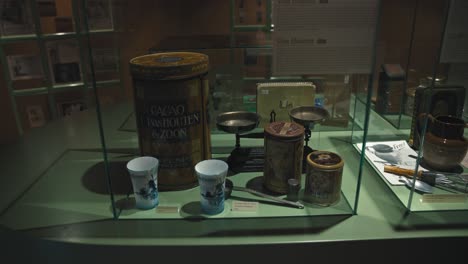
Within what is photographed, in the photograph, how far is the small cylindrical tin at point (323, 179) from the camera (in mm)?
795

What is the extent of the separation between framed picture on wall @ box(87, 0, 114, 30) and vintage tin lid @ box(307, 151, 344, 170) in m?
0.60

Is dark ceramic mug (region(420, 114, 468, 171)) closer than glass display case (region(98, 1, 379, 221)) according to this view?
No

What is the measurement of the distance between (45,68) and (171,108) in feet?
4.91

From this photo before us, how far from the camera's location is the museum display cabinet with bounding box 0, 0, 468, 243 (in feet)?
2.50

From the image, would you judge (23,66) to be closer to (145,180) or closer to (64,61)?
(64,61)

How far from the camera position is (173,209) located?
830 millimetres

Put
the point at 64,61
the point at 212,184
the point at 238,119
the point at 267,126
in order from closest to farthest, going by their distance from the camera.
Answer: the point at 212,184
the point at 267,126
the point at 238,119
the point at 64,61

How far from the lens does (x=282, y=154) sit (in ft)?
2.76

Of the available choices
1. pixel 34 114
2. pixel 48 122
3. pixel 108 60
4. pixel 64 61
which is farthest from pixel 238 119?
pixel 34 114

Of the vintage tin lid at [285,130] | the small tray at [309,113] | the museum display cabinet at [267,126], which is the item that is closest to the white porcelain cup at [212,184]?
the museum display cabinet at [267,126]

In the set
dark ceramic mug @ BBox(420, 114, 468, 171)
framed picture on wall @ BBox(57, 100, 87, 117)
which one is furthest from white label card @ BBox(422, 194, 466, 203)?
framed picture on wall @ BBox(57, 100, 87, 117)

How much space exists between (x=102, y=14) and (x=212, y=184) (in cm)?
61

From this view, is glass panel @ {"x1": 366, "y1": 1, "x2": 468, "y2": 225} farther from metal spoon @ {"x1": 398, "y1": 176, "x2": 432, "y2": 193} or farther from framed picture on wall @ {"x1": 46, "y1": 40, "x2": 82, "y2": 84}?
framed picture on wall @ {"x1": 46, "y1": 40, "x2": 82, "y2": 84}

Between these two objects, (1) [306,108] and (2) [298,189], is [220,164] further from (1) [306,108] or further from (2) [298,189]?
(1) [306,108]
